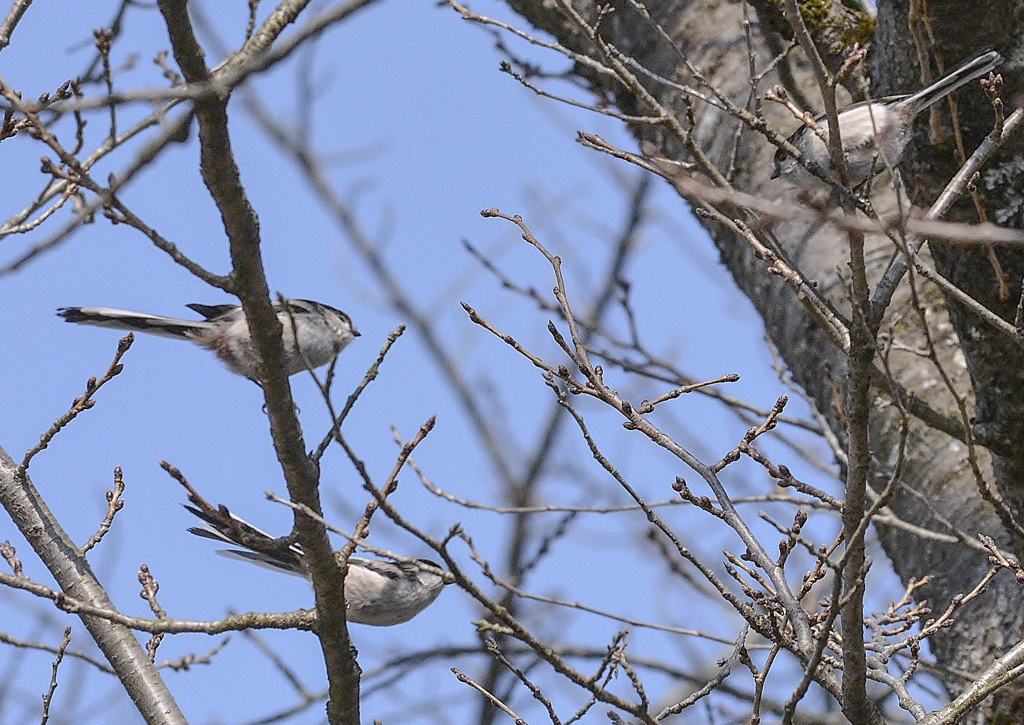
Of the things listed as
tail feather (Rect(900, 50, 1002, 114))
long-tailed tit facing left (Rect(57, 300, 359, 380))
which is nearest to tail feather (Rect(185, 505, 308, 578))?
long-tailed tit facing left (Rect(57, 300, 359, 380))

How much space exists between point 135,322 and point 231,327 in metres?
0.51

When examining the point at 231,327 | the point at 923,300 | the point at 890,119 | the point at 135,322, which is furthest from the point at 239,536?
the point at 923,300

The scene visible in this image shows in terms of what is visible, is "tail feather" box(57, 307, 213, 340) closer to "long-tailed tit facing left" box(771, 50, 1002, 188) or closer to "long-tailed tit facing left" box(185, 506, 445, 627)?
"long-tailed tit facing left" box(185, 506, 445, 627)

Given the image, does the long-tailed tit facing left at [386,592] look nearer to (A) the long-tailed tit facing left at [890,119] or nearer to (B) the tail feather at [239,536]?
(B) the tail feather at [239,536]

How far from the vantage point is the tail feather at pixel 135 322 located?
3152 mm

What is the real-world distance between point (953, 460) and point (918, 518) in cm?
25

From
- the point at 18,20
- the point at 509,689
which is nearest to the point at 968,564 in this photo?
the point at 509,689

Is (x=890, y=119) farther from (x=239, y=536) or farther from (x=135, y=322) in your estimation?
(x=135, y=322)

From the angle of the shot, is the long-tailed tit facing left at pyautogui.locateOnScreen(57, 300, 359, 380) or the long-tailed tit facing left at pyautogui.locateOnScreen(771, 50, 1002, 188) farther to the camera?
the long-tailed tit facing left at pyautogui.locateOnScreen(57, 300, 359, 380)

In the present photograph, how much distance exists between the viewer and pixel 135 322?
3.39 m

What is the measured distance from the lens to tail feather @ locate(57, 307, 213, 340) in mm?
3152

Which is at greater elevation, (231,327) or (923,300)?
(231,327)

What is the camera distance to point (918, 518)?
3.83 metres

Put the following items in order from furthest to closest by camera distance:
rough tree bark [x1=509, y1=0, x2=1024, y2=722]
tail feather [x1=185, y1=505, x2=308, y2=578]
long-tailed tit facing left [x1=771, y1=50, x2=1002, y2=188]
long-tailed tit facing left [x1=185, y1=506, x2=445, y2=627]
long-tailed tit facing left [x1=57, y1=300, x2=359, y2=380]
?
long-tailed tit facing left [x1=185, y1=506, x2=445, y2=627] → long-tailed tit facing left [x1=57, y1=300, x2=359, y2=380] → rough tree bark [x1=509, y1=0, x2=1024, y2=722] → long-tailed tit facing left [x1=771, y1=50, x2=1002, y2=188] → tail feather [x1=185, y1=505, x2=308, y2=578]
